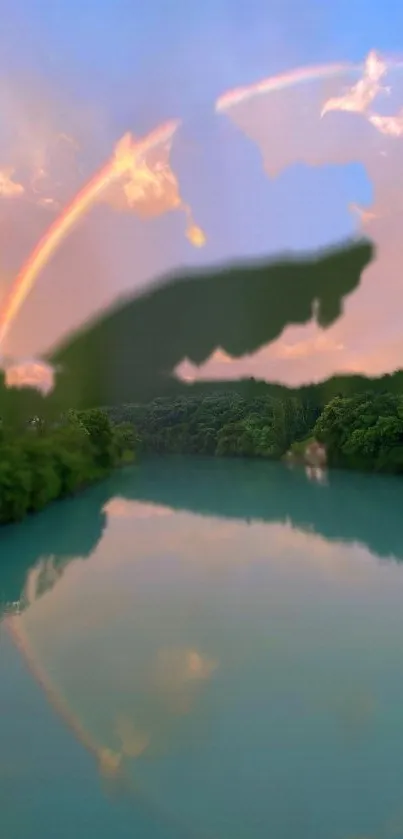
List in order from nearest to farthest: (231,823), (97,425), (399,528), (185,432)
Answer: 1. (231,823)
2. (399,528)
3. (97,425)
4. (185,432)

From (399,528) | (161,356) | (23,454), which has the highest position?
(161,356)

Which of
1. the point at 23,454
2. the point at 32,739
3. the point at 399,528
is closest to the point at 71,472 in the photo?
the point at 23,454

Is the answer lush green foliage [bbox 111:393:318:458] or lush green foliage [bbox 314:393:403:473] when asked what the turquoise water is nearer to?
lush green foliage [bbox 314:393:403:473]

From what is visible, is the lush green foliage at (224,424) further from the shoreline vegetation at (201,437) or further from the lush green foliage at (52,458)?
the lush green foliage at (52,458)

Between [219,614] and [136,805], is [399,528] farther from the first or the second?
[136,805]

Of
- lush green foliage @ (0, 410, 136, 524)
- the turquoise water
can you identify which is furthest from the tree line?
the turquoise water

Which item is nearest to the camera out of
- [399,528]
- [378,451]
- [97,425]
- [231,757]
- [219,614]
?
[231,757]

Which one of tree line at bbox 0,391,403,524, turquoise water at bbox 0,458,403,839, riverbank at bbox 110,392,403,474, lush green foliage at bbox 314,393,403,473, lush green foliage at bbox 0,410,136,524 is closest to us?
turquoise water at bbox 0,458,403,839

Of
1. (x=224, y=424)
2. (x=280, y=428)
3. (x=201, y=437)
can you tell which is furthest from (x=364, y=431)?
(x=201, y=437)

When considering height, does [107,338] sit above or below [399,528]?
above
